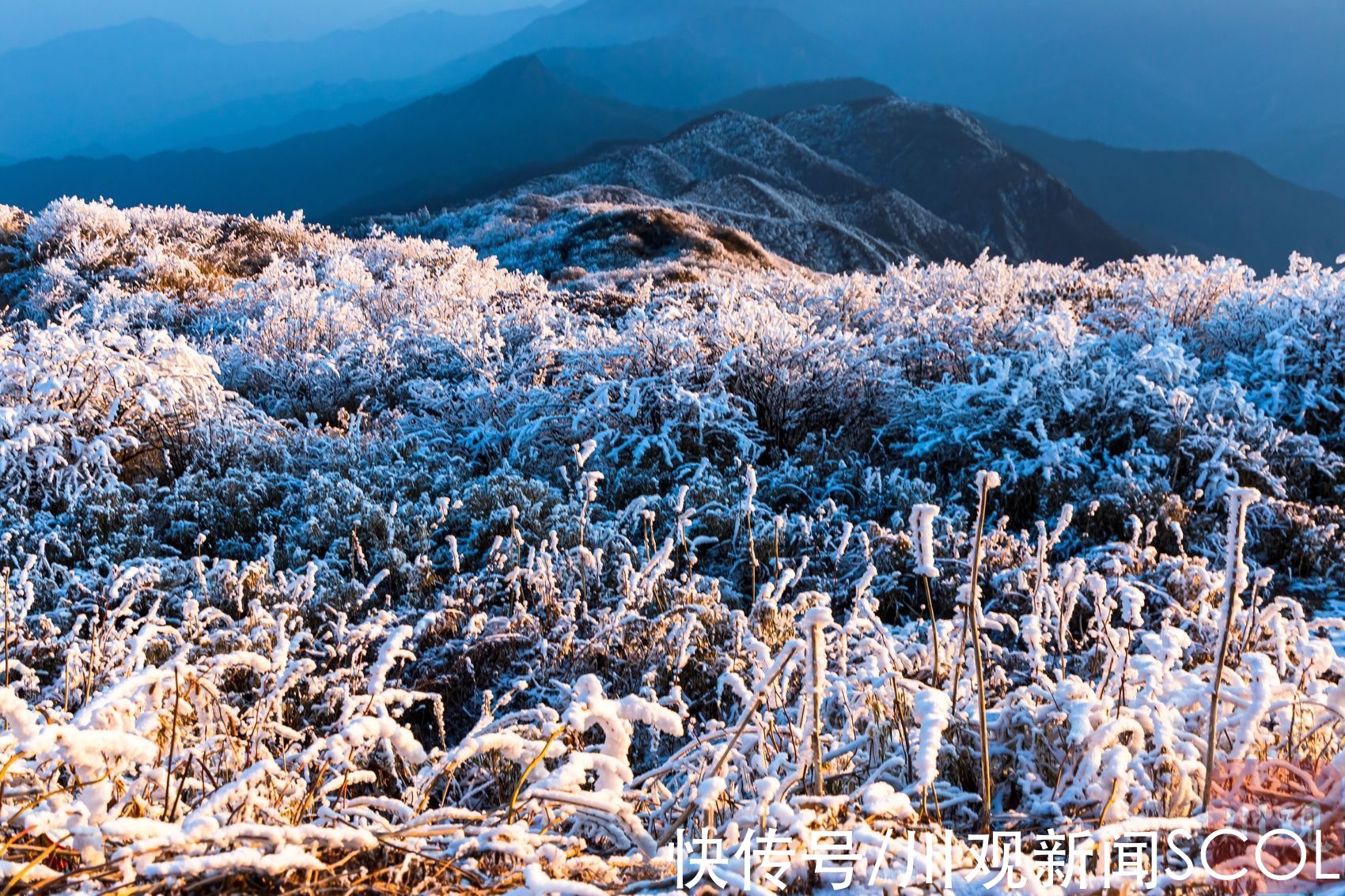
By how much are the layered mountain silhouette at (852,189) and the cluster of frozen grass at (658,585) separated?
57.4ft

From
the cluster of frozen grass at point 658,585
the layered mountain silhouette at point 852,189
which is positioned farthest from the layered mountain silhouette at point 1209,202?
the cluster of frozen grass at point 658,585

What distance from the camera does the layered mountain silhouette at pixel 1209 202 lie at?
138 meters

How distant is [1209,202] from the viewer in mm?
145750

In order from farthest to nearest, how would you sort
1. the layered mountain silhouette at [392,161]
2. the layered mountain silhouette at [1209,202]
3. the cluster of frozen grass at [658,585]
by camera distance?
1. the layered mountain silhouette at [392,161]
2. the layered mountain silhouette at [1209,202]
3. the cluster of frozen grass at [658,585]

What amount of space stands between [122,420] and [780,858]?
5.76m

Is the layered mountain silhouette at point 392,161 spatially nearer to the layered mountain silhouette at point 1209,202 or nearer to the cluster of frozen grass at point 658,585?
the layered mountain silhouette at point 1209,202

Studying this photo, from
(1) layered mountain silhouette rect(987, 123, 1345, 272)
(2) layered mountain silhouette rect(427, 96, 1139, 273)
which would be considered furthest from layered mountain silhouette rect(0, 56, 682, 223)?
(2) layered mountain silhouette rect(427, 96, 1139, 273)

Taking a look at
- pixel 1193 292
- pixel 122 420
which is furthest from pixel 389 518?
pixel 1193 292

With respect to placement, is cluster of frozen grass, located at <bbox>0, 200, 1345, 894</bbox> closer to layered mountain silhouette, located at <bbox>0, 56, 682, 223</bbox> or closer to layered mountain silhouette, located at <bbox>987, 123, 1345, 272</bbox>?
layered mountain silhouette, located at <bbox>987, 123, 1345, 272</bbox>

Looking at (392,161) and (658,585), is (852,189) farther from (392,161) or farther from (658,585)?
(392,161)

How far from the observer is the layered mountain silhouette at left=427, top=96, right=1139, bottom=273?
39500 millimetres

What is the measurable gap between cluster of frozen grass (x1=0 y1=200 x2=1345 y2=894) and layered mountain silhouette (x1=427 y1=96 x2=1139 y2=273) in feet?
57.4

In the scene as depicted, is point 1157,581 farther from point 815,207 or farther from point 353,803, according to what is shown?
point 815,207

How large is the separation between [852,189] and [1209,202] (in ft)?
384
